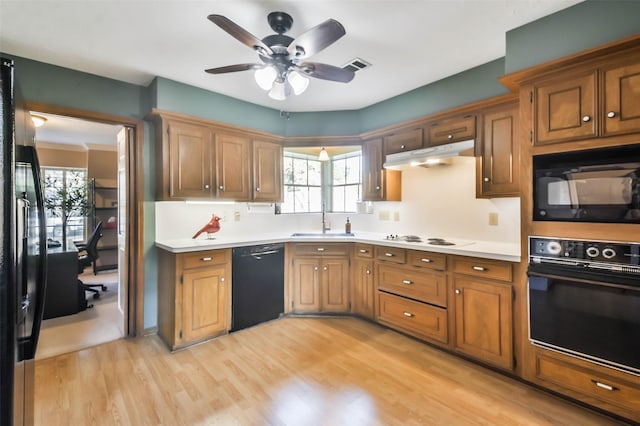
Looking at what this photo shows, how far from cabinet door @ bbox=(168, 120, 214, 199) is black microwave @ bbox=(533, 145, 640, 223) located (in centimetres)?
298

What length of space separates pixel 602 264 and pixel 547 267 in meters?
0.27

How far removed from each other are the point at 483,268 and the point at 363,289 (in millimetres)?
1315

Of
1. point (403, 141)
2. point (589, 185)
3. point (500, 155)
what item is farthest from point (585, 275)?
point (403, 141)

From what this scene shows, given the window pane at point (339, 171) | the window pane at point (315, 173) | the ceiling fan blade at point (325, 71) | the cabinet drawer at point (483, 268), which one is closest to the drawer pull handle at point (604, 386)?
the cabinet drawer at point (483, 268)

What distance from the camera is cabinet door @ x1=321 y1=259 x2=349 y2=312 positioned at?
330cm

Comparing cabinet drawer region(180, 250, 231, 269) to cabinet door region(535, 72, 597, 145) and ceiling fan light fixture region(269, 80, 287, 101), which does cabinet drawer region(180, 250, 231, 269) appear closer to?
ceiling fan light fixture region(269, 80, 287, 101)

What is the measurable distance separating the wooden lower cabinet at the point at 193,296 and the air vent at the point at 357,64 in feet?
7.07

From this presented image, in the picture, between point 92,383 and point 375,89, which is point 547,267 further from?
point 92,383

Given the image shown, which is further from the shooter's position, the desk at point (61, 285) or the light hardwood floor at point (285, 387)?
the desk at point (61, 285)

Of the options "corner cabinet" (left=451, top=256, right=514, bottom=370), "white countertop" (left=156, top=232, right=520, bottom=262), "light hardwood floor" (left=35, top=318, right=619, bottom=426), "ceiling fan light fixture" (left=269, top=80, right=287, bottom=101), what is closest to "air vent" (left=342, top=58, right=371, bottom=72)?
"ceiling fan light fixture" (left=269, top=80, right=287, bottom=101)

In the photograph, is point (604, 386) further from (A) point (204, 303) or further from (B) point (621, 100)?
(A) point (204, 303)

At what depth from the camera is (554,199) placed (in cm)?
190

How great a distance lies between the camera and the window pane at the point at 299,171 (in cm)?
419

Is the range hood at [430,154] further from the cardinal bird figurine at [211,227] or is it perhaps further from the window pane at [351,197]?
the cardinal bird figurine at [211,227]
